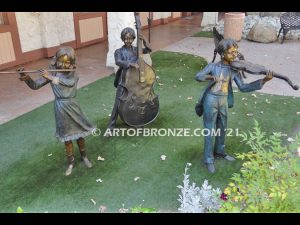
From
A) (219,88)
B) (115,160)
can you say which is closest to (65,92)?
(115,160)

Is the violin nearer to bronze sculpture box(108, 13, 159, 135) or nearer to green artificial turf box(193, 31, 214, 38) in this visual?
bronze sculpture box(108, 13, 159, 135)

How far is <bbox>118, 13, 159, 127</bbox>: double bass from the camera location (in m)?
4.86

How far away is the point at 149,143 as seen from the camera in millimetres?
4984

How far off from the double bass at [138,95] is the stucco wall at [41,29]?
5466 millimetres

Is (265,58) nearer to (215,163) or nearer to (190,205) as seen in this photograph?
(215,163)

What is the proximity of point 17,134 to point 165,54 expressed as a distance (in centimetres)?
623

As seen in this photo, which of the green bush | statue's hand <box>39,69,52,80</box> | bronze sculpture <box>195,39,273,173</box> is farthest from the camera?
bronze sculpture <box>195,39,273,173</box>

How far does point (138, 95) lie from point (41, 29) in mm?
5880

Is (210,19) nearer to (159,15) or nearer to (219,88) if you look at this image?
(159,15)

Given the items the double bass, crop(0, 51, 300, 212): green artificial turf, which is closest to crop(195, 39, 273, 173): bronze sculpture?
crop(0, 51, 300, 212): green artificial turf

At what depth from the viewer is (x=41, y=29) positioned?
31.4 feet

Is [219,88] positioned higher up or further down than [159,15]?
higher up

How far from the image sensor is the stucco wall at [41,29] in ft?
29.9

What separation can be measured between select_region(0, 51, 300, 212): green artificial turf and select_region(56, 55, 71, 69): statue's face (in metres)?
1.42
